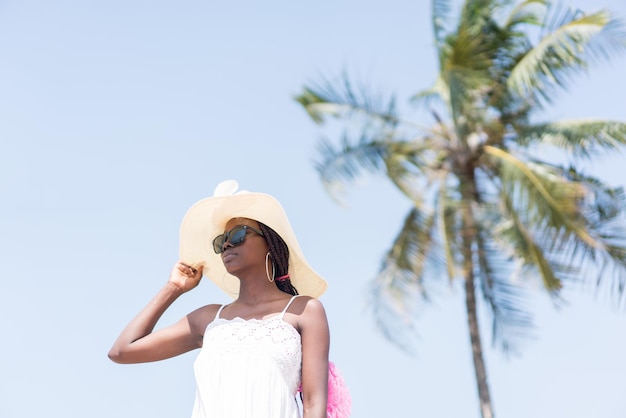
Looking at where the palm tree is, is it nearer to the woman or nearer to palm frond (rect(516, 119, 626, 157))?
palm frond (rect(516, 119, 626, 157))

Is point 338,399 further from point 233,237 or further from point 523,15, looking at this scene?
point 523,15

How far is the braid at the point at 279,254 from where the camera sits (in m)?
3.86

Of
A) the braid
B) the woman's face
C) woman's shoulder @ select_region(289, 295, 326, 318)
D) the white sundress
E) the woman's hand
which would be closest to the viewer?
the white sundress

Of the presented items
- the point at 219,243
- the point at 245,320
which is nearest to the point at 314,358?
the point at 245,320

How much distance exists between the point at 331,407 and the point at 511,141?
1180cm

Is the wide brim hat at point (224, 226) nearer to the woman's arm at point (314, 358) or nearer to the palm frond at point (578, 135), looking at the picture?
the woman's arm at point (314, 358)

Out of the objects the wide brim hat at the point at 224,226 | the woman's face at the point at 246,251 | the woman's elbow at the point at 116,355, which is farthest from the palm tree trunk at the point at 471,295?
the woman's elbow at the point at 116,355

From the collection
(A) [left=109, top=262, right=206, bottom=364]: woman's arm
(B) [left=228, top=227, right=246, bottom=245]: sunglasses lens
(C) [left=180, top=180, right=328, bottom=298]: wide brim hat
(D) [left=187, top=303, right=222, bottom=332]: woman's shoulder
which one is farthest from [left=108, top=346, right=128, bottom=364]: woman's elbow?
(B) [left=228, top=227, right=246, bottom=245]: sunglasses lens

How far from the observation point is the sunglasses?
3795mm

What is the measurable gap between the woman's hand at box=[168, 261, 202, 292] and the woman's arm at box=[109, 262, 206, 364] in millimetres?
59

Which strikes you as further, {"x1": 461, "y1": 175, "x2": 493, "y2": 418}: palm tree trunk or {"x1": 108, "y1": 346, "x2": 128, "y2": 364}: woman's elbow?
{"x1": 461, "y1": 175, "x2": 493, "y2": 418}: palm tree trunk

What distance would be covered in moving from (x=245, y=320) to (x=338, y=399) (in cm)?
48

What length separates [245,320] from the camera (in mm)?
3648

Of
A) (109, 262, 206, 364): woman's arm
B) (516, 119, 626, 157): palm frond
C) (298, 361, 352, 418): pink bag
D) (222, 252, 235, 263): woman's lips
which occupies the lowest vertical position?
(298, 361, 352, 418): pink bag
